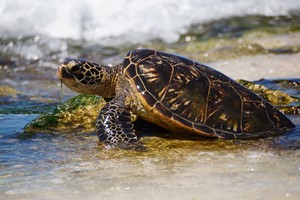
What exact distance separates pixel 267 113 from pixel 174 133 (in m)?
0.94

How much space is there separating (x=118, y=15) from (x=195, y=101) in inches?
372

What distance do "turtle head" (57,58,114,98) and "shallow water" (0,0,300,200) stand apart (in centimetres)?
54

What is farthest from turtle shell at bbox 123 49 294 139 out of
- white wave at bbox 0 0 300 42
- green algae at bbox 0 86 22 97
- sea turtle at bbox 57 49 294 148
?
white wave at bbox 0 0 300 42

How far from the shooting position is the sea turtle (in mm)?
4996

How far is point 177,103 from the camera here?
509 centimetres

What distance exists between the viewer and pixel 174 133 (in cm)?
532

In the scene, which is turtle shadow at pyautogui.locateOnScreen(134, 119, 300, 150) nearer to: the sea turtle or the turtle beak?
the sea turtle

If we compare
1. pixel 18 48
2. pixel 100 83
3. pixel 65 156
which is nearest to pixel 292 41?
pixel 18 48

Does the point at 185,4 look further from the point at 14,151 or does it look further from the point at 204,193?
the point at 204,193

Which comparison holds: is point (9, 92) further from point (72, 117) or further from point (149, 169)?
point (149, 169)

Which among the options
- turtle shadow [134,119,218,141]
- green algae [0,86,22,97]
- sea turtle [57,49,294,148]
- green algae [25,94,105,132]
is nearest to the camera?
sea turtle [57,49,294,148]

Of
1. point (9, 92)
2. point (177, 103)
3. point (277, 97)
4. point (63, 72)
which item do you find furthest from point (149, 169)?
point (9, 92)

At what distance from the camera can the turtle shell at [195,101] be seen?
503 cm

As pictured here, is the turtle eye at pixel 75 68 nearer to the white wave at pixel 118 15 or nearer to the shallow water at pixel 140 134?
the shallow water at pixel 140 134
